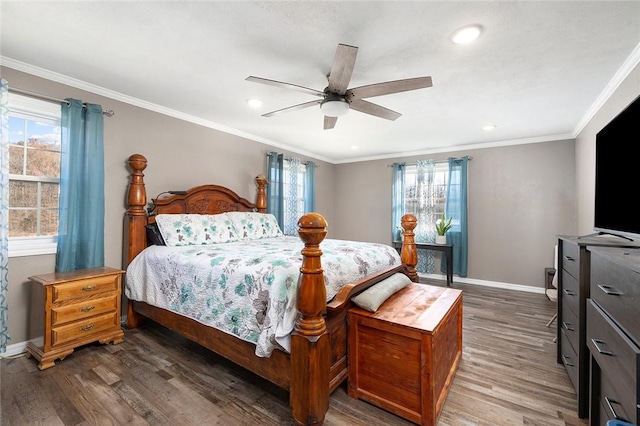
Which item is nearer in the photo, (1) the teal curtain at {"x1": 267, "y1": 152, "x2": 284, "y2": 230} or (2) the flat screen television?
(2) the flat screen television

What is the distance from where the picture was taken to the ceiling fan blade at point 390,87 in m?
1.92

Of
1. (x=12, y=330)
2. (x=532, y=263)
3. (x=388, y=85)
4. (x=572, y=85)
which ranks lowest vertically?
(x=12, y=330)

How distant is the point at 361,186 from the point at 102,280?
15.8ft

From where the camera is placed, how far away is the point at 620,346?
1.08m

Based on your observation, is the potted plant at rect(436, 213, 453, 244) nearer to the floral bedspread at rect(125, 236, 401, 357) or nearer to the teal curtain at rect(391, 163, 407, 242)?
the teal curtain at rect(391, 163, 407, 242)

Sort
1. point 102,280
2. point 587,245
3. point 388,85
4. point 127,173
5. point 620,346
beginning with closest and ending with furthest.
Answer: point 620,346 < point 587,245 < point 388,85 < point 102,280 < point 127,173

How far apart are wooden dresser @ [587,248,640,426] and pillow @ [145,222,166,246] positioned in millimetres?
3321


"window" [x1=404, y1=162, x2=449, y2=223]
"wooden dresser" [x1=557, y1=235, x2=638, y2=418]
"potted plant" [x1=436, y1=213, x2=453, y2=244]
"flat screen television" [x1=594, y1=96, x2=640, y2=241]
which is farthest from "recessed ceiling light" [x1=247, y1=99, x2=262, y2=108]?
"potted plant" [x1=436, y1=213, x2=453, y2=244]

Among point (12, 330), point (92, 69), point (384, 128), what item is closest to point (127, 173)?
point (92, 69)

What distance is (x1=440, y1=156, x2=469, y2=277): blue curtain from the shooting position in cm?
484

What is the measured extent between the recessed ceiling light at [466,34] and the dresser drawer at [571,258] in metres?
1.54

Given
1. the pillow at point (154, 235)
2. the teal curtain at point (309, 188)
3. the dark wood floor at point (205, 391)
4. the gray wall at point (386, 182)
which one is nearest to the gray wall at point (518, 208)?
the gray wall at point (386, 182)

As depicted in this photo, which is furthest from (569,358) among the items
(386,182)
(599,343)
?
(386,182)

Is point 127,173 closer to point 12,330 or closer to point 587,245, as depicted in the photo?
point 12,330
